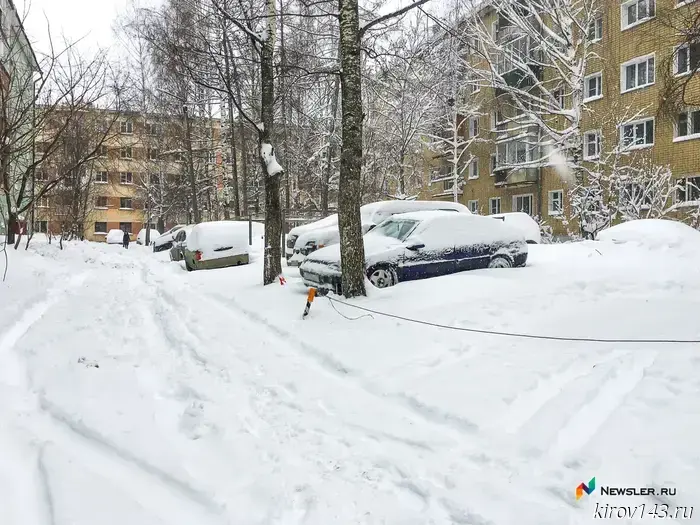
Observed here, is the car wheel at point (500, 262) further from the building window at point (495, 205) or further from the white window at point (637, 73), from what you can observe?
the building window at point (495, 205)

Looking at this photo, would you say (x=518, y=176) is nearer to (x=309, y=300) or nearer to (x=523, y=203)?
(x=523, y=203)

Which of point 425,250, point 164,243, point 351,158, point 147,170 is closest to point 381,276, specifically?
point 425,250

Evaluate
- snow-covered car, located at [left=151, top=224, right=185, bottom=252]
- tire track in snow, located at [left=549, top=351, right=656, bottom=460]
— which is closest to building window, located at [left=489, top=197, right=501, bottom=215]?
snow-covered car, located at [left=151, top=224, right=185, bottom=252]

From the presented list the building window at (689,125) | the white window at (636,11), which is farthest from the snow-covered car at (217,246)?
the white window at (636,11)

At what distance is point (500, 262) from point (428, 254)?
1.76 m

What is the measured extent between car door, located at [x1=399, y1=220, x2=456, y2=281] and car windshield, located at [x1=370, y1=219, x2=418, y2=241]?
0.96 feet

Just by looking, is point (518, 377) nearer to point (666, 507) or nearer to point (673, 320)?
point (666, 507)

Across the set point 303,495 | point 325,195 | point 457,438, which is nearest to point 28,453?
point 303,495

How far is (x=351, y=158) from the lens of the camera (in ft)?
27.6

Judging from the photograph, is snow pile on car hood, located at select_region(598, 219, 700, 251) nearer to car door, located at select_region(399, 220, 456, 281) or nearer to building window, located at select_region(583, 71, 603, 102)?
car door, located at select_region(399, 220, 456, 281)

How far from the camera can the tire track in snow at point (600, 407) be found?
352 cm

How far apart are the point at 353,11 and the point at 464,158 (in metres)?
29.0

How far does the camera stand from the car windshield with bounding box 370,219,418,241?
1004cm

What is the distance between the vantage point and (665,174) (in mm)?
17172
